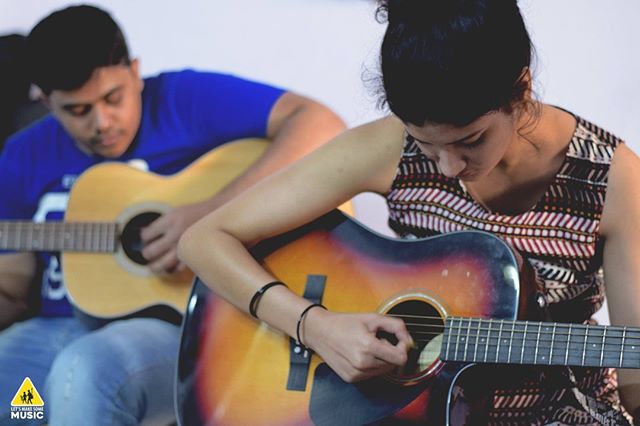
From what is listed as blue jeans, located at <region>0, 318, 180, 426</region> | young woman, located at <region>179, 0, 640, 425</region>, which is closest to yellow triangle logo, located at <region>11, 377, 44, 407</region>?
blue jeans, located at <region>0, 318, 180, 426</region>

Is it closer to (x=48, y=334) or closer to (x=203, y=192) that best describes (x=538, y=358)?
(x=203, y=192)

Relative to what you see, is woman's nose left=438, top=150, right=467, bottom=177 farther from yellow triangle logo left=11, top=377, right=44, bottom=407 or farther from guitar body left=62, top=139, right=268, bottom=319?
yellow triangle logo left=11, top=377, right=44, bottom=407

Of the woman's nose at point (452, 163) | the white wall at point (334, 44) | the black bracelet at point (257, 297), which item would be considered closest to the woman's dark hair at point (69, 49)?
the white wall at point (334, 44)

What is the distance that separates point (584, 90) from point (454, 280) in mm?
774

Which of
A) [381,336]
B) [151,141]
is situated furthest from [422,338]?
[151,141]

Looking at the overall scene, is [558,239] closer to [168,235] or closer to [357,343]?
[357,343]

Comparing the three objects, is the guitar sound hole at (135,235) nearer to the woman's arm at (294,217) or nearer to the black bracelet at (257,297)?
the woman's arm at (294,217)

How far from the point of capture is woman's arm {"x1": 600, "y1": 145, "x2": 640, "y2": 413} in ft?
4.34

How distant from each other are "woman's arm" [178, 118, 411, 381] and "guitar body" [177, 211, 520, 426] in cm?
4

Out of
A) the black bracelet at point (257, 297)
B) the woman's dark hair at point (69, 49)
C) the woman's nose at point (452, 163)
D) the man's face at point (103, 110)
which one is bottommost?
the black bracelet at point (257, 297)

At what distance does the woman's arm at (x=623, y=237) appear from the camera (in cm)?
132

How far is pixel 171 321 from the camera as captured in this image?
186 centimetres

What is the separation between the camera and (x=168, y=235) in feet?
6.08

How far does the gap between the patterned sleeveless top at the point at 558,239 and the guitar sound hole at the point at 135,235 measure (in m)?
0.67
